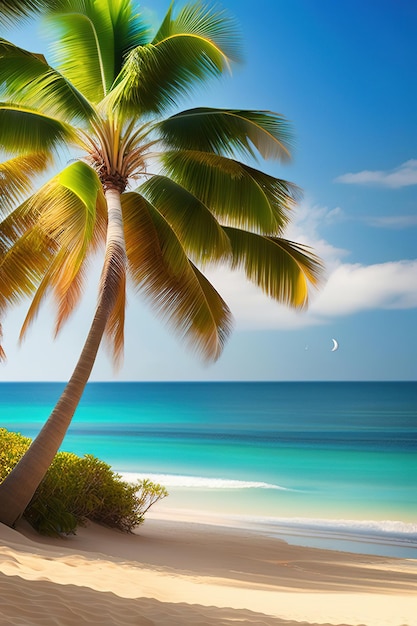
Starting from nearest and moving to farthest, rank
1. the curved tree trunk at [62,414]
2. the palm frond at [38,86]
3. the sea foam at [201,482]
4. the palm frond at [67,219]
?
the curved tree trunk at [62,414] → the palm frond at [67,219] → the palm frond at [38,86] → the sea foam at [201,482]

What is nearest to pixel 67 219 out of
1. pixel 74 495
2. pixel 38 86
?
pixel 38 86

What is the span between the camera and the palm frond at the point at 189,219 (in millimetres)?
11594

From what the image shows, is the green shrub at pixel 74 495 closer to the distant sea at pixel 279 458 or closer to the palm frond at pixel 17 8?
the distant sea at pixel 279 458

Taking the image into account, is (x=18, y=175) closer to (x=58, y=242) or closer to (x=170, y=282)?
(x=58, y=242)

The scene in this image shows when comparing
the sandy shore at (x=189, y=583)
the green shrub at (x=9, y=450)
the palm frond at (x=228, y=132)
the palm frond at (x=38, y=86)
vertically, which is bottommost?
the sandy shore at (x=189, y=583)

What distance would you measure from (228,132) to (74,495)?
20.8 feet

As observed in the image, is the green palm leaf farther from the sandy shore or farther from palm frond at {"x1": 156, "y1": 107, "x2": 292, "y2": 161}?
the sandy shore

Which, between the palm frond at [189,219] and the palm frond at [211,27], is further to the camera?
the palm frond at [189,219]

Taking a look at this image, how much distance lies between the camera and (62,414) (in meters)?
9.02

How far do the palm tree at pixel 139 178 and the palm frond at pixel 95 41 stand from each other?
2cm

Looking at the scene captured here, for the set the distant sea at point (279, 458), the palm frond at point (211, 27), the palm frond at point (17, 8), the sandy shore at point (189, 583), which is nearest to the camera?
the sandy shore at point (189, 583)

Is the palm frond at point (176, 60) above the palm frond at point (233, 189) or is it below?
above

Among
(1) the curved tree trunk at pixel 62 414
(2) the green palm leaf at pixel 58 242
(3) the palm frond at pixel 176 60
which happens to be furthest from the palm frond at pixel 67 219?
(3) the palm frond at pixel 176 60

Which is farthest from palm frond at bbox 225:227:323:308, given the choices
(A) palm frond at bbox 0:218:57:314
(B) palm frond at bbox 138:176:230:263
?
→ (A) palm frond at bbox 0:218:57:314
